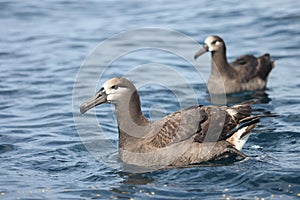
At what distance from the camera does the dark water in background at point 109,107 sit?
871 centimetres

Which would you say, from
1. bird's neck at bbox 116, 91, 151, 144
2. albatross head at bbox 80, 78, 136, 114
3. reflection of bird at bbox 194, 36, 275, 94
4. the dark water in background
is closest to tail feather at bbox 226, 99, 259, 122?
the dark water in background

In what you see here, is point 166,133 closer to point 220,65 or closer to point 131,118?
point 131,118

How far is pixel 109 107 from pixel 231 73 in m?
2.90

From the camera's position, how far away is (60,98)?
44.9ft

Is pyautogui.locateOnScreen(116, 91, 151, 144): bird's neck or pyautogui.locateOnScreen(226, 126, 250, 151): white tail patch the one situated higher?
pyautogui.locateOnScreen(116, 91, 151, 144): bird's neck

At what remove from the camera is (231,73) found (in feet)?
46.6

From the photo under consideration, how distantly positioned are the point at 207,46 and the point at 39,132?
4539mm

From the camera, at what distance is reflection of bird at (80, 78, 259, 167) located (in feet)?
30.6

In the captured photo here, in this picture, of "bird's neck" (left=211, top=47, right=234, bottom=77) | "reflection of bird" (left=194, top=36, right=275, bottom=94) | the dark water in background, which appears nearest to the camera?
the dark water in background

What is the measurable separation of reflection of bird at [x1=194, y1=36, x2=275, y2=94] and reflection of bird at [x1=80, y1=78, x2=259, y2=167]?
4193mm

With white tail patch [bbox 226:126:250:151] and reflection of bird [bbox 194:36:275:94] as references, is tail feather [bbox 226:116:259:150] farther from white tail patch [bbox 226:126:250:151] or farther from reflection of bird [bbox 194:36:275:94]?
reflection of bird [bbox 194:36:275:94]

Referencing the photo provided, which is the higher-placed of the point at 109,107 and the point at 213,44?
the point at 213,44

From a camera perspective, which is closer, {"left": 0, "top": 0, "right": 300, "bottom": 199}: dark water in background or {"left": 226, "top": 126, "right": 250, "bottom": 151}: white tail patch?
{"left": 0, "top": 0, "right": 300, "bottom": 199}: dark water in background

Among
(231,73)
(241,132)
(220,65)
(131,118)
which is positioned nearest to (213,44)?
(220,65)
